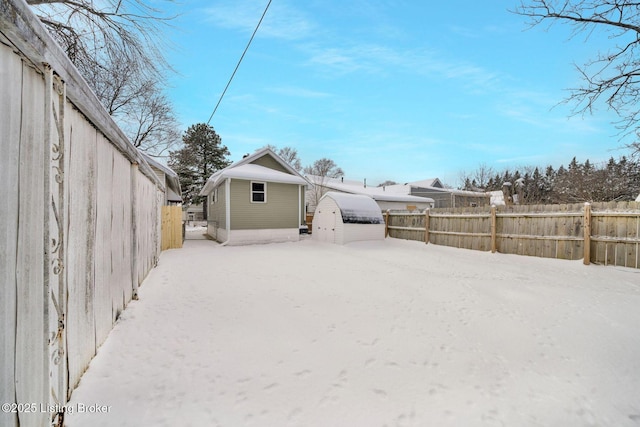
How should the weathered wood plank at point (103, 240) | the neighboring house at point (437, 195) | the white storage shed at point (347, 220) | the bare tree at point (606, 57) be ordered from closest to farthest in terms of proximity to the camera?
1. the weathered wood plank at point (103, 240)
2. the bare tree at point (606, 57)
3. the white storage shed at point (347, 220)
4. the neighboring house at point (437, 195)

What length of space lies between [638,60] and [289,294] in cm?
866

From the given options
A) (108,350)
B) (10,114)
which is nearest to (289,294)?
(108,350)

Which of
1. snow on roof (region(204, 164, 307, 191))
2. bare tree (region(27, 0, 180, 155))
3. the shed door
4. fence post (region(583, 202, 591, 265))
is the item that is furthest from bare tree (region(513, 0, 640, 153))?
snow on roof (region(204, 164, 307, 191))

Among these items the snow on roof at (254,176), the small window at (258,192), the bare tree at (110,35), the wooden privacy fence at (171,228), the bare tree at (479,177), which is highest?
the bare tree at (479,177)

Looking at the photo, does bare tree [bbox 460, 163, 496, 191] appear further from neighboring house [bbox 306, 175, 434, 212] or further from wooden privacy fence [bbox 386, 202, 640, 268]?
wooden privacy fence [bbox 386, 202, 640, 268]

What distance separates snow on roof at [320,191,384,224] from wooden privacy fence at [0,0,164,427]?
33.3 ft

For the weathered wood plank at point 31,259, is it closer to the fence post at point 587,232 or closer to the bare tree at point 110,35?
the bare tree at point 110,35

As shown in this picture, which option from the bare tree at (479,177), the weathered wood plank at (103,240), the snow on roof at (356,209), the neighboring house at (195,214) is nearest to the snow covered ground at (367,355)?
the weathered wood plank at (103,240)

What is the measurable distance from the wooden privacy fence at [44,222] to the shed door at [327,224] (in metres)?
10.2

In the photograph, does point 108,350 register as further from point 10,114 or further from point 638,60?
point 638,60

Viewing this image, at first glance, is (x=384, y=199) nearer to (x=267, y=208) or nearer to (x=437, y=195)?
(x=437, y=195)

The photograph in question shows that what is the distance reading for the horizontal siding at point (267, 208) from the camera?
39.5ft

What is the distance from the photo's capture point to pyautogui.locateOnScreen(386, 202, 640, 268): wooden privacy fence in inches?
280

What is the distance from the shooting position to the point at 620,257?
7.16m
